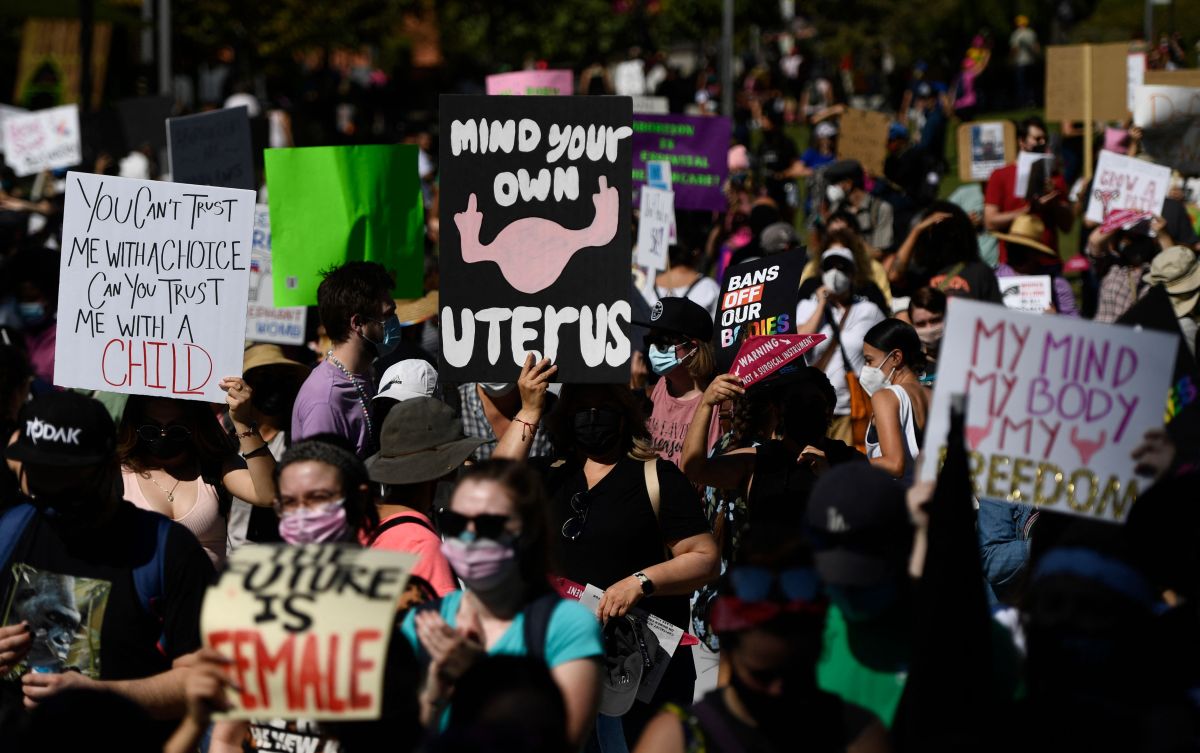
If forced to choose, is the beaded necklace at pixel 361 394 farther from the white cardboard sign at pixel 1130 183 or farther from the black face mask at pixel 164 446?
the white cardboard sign at pixel 1130 183

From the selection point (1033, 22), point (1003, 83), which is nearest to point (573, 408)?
point (1003, 83)

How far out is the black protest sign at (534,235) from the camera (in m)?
5.57

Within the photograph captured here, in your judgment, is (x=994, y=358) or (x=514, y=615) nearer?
(x=514, y=615)

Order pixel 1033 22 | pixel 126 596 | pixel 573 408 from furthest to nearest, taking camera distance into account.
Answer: pixel 1033 22
pixel 573 408
pixel 126 596

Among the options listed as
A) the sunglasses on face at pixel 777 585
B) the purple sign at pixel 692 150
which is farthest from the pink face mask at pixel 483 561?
the purple sign at pixel 692 150

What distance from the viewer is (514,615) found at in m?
3.62

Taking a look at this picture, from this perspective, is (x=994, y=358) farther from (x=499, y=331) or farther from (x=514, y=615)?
(x=499, y=331)

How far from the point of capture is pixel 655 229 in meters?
9.59

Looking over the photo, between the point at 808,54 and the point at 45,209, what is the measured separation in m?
22.1

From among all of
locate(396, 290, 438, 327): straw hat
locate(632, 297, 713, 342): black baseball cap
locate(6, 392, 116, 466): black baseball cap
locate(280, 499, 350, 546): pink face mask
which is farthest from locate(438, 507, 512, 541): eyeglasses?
locate(396, 290, 438, 327): straw hat

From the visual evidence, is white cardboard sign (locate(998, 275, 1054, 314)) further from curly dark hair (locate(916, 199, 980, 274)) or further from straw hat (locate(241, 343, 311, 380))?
straw hat (locate(241, 343, 311, 380))

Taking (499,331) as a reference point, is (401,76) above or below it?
above

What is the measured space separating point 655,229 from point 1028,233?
2524mm

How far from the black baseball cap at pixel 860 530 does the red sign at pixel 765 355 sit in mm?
2122
